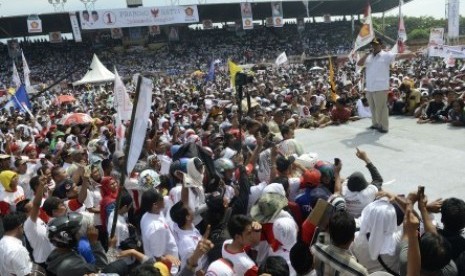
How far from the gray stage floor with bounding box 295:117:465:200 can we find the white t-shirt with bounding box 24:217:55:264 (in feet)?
11.3

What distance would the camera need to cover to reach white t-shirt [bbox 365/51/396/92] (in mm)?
6926

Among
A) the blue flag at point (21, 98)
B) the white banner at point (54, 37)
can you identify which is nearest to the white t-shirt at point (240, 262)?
the blue flag at point (21, 98)

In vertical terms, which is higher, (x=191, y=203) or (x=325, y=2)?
(x=325, y=2)

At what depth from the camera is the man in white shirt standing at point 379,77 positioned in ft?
22.8

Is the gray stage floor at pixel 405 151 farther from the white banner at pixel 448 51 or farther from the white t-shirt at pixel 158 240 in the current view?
the white banner at pixel 448 51

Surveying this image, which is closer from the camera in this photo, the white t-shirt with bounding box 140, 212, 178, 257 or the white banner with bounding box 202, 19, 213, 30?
the white t-shirt with bounding box 140, 212, 178, 257

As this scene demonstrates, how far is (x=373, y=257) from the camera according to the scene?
9.65ft

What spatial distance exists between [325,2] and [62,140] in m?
38.5

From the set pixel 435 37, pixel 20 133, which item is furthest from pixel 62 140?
pixel 435 37

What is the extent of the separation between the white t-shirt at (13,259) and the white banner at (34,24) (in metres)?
36.4

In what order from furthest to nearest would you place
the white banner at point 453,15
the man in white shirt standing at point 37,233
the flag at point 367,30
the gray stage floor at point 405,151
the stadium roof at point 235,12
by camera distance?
1. the stadium roof at point 235,12
2. the white banner at point 453,15
3. the flag at point 367,30
4. the gray stage floor at point 405,151
5. the man in white shirt standing at point 37,233

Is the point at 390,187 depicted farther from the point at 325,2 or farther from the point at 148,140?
the point at 325,2

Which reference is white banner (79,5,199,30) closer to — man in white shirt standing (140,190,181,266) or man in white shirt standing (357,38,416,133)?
man in white shirt standing (357,38,416,133)

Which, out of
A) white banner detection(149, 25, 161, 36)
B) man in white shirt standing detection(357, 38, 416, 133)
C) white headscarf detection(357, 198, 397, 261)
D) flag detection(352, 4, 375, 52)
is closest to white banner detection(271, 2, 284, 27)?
white banner detection(149, 25, 161, 36)
